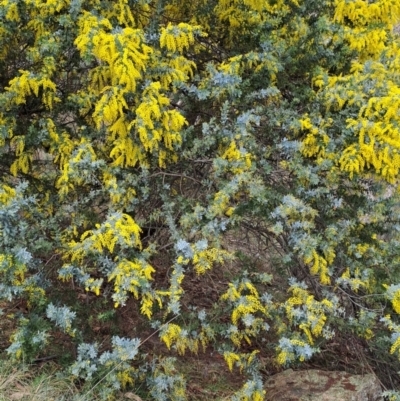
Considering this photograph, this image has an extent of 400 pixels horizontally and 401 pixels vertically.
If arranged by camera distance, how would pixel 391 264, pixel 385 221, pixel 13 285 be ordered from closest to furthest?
pixel 13 285, pixel 391 264, pixel 385 221

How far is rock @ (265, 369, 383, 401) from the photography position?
3.67m

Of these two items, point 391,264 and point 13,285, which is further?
point 391,264

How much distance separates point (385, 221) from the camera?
12.8 ft

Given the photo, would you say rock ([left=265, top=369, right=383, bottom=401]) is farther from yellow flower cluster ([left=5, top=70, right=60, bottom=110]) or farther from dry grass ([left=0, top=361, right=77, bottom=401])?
yellow flower cluster ([left=5, top=70, right=60, bottom=110])

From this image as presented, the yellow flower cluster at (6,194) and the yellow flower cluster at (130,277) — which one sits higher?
the yellow flower cluster at (6,194)

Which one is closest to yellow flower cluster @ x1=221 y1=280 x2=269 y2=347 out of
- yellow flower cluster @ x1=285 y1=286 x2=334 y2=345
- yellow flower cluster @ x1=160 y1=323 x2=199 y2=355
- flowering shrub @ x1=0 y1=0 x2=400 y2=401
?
flowering shrub @ x1=0 y1=0 x2=400 y2=401

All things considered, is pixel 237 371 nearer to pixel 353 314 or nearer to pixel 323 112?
pixel 353 314

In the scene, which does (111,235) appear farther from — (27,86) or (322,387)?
(322,387)

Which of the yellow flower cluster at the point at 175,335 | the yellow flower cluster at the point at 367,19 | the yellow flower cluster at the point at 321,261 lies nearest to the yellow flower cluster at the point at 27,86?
the yellow flower cluster at the point at 175,335

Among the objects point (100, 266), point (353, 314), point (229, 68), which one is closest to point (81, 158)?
point (100, 266)

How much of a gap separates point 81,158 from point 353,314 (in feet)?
6.96

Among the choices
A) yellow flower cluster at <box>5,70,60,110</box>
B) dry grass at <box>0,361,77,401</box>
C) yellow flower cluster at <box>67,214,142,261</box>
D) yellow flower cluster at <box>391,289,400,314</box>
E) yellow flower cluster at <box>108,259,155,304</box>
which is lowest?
dry grass at <box>0,361,77,401</box>

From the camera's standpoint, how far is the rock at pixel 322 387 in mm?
3668

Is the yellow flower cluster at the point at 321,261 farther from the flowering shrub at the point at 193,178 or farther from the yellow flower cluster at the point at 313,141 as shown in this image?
the yellow flower cluster at the point at 313,141
